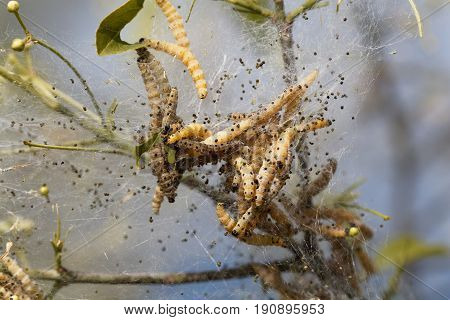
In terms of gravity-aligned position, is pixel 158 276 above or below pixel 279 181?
below

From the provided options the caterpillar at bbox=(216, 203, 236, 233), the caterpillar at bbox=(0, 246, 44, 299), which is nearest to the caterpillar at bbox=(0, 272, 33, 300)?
the caterpillar at bbox=(0, 246, 44, 299)

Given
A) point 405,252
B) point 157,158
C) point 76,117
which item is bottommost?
point 405,252

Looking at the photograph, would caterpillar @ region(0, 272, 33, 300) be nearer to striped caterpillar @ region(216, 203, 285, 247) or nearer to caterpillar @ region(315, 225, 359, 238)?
striped caterpillar @ region(216, 203, 285, 247)

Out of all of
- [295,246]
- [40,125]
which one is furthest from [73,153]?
Result: [295,246]

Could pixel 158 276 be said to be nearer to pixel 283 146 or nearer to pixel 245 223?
pixel 245 223

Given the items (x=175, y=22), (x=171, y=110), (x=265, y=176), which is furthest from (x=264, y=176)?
(x=175, y=22)

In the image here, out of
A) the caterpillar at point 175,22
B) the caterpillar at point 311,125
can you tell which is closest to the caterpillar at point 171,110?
the caterpillar at point 175,22
